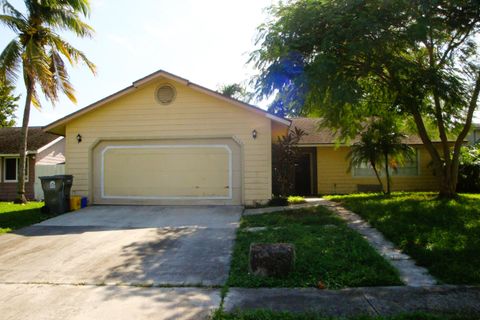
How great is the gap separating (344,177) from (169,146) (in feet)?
29.2

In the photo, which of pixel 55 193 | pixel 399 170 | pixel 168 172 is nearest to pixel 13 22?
pixel 55 193

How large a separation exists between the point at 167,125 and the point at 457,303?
9816mm

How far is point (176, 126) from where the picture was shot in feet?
39.8

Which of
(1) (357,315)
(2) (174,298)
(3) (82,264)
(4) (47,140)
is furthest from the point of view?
(4) (47,140)

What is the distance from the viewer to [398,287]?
4.71m

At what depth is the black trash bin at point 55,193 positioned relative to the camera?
11.0 metres

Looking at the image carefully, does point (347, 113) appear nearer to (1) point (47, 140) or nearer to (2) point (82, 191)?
(2) point (82, 191)

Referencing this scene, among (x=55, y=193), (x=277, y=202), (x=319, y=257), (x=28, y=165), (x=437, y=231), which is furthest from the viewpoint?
(x=28, y=165)

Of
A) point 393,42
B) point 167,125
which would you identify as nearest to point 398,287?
point 393,42

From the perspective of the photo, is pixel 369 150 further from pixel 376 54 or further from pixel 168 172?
pixel 168 172

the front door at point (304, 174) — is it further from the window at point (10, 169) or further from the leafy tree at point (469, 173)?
the window at point (10, 169)

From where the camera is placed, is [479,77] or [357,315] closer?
[357,315]

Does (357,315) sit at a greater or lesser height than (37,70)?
lesser

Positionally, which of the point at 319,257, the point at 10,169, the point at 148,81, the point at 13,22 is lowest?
the point at 319,257
